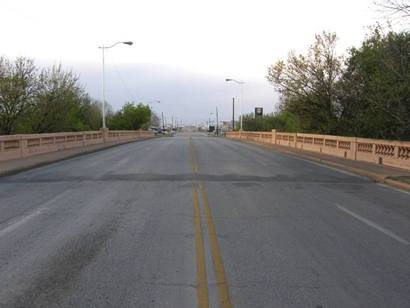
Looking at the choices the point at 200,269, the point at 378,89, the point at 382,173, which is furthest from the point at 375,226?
the point at 378,89

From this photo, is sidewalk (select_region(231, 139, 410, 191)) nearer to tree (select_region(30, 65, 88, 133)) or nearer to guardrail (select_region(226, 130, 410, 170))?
guardrail (select_region(226, 130, 410, 170))

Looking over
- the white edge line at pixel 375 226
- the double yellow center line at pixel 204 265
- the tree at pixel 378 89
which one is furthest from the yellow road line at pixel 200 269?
the tree at pixel 378 89

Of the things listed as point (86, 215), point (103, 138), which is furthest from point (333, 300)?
point (103, 138)

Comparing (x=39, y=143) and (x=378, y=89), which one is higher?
(x=378, y=89)

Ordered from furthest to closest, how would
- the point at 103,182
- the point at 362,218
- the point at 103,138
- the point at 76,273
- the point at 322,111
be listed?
the point at 103,138
the point at 322,111
the point at 103,182
the point at 362,218
the point at 76,273

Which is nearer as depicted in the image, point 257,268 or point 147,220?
point 257,268

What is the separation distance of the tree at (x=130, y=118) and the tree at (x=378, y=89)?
65622 mm

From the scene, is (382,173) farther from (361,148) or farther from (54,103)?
(54,103)

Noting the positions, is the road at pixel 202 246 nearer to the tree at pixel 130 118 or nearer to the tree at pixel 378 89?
the tree at pixel 378 89

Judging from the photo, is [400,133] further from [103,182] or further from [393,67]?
[103,182]

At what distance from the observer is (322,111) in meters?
37.4

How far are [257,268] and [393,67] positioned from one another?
14672 mm

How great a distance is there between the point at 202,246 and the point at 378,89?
16277mm

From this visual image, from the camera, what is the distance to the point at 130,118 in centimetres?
9744
